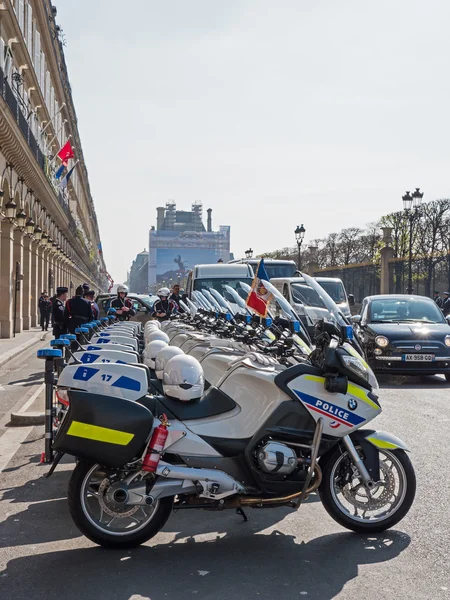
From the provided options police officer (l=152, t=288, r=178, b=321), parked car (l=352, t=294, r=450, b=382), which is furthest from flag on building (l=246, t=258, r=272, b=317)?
police officer (l=152, t=288, r=178, b=321)

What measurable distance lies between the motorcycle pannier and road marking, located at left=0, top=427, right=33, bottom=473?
2.47 metres

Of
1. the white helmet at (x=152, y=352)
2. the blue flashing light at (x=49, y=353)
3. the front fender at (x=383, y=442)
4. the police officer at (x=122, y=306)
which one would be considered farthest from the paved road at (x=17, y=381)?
the front fender at (x=383, y=442)

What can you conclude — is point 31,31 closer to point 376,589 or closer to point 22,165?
point 22,165

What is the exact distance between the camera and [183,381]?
14.5ft

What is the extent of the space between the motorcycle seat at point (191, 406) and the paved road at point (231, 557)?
2.56 feet

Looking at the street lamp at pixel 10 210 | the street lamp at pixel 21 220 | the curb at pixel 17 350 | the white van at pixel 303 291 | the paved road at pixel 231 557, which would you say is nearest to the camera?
the paved road at pixel 231 557

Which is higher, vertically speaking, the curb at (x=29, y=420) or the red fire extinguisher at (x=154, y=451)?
the red fire extinguisher at (x=154, y=451)

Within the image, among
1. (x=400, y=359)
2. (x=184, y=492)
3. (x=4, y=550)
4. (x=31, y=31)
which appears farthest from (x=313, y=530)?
(x=31, y=31)

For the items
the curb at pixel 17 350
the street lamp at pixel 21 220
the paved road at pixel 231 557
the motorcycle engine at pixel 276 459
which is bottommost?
the paved road at pixel 231 557

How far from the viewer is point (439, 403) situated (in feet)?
34.4

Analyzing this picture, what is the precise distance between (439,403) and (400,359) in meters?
2.18

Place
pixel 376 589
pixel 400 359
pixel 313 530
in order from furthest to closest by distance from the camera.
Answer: pixel 400 359 < pixel 313 530 < pixel 376 589

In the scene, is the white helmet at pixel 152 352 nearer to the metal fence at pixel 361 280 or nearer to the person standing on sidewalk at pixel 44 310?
the person standing on sidewalk at pixel 44 310

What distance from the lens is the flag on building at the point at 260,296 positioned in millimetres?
6594
